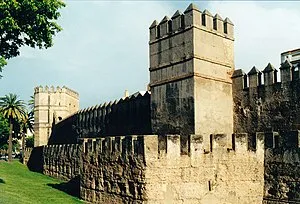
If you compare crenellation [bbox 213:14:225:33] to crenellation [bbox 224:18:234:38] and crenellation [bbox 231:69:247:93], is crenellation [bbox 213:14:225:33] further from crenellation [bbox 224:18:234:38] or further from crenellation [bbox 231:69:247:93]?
crenellation [bbox 231:69:247:93]

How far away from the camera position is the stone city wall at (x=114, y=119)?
936 inches

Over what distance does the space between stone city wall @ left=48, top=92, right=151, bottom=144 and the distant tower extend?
6.17 meters

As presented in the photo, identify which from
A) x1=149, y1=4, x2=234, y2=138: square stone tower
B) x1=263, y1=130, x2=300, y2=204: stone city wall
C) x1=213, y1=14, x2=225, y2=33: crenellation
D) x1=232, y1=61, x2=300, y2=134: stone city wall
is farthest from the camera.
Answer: x1=213, y1=14, x2=225, y2=33: crenellation

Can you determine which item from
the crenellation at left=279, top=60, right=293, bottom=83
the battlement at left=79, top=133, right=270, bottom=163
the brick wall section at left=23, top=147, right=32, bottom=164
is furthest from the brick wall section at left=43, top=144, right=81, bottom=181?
the crenellation at left=279, top=60, right=293, bottom=83

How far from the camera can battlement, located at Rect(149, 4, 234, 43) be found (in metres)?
17.9

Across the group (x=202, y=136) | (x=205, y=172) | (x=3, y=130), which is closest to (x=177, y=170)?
(x=205, y=172)

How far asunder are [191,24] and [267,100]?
15.6ft

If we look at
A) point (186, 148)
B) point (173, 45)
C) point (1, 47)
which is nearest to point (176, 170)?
point (186, 148)

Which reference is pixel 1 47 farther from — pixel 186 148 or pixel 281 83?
pixel 281 83

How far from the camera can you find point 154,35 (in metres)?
19.9

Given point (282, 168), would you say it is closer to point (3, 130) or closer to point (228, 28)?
point (228, 28)

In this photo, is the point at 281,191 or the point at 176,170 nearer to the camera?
the point at 176,170

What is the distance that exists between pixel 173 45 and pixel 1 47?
776 cm

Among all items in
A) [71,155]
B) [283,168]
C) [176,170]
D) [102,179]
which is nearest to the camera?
[176,170]
